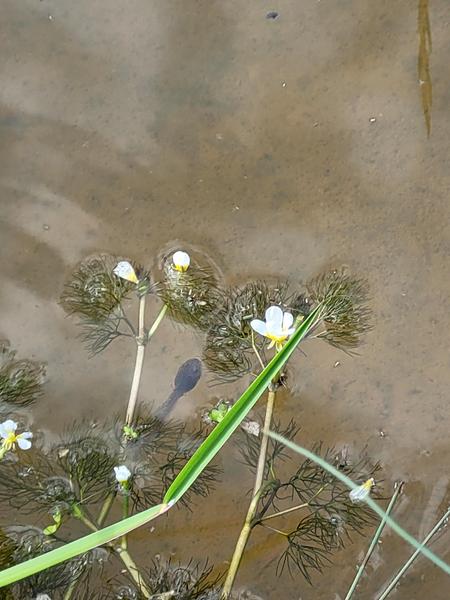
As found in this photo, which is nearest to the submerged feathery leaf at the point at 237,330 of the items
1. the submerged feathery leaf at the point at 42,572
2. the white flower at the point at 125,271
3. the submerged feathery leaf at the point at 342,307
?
the submerged feathery leaf at the point at 342,307

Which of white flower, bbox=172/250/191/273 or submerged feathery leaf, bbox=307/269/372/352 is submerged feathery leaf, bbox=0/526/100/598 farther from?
submerged feathery leaf, bbox=307/269/372/352

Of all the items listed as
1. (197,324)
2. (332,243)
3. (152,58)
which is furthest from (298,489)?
(152,58)

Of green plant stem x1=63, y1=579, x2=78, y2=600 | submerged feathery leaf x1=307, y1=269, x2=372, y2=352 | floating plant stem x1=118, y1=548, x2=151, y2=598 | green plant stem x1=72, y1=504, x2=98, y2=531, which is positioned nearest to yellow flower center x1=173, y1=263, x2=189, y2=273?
submerged feathery leaf x1=307, y1=269, x2=372, y2=352

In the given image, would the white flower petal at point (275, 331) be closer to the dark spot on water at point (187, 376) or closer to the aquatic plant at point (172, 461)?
the aquatic plant at point (172, 461)

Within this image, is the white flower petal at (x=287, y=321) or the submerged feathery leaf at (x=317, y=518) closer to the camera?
the white flower petal at (x=287, y=321)

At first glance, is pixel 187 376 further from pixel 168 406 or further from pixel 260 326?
pixel 260 326

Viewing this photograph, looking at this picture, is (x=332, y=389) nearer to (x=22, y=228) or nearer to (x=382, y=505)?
(x=382, y=505)
